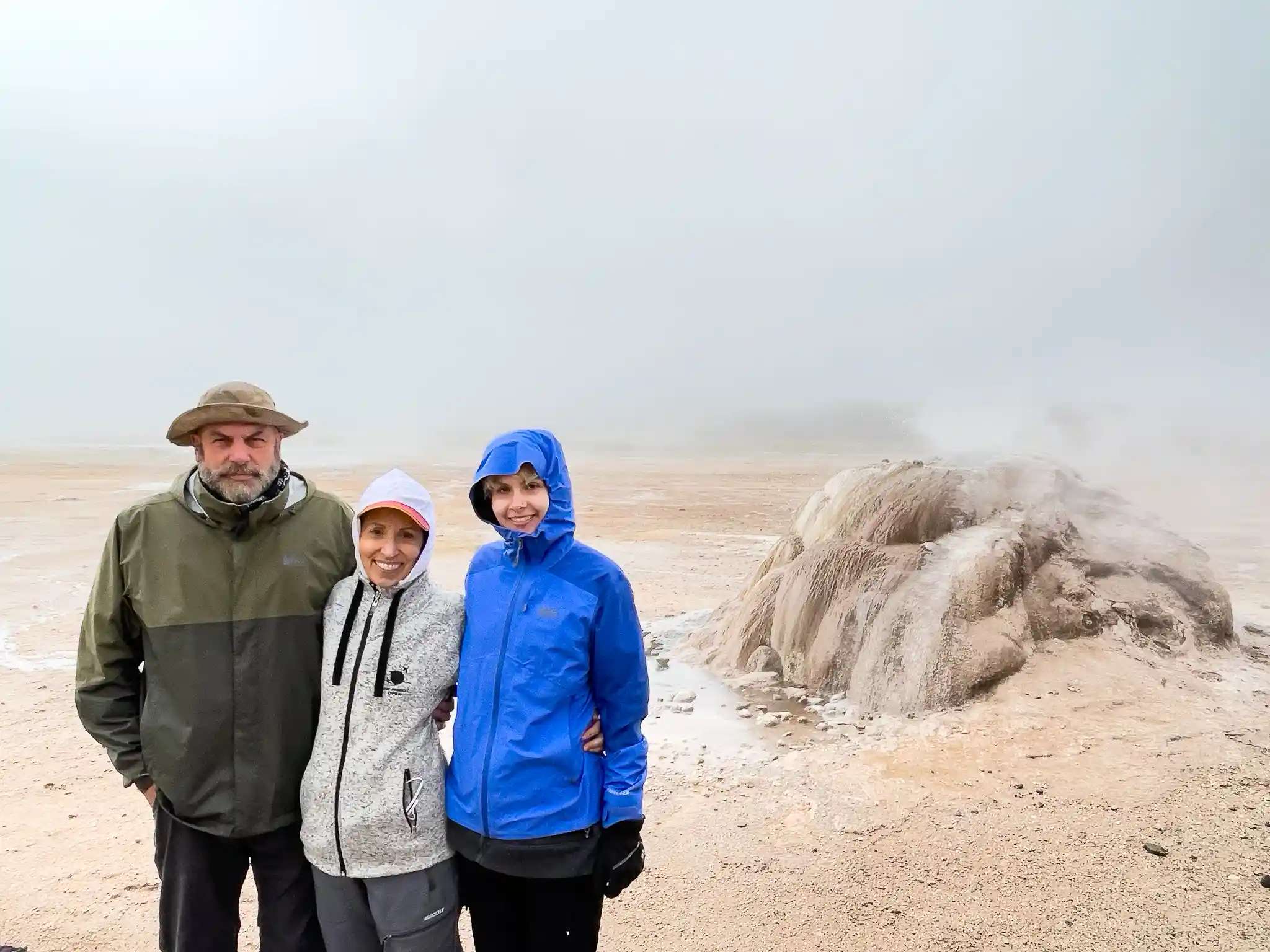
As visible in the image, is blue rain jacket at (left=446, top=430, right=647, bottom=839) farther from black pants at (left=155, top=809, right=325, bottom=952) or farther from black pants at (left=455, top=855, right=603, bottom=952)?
black pants at (left=155, top=809, right=325, bottom=952)

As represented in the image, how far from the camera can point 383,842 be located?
217 centimetres

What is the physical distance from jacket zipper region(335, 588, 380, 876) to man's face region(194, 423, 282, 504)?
53cm

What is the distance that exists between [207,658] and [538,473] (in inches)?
45.4

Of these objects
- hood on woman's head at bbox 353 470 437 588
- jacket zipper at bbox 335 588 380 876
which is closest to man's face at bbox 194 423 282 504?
hood on woman's head at bbox 353 470 437 588

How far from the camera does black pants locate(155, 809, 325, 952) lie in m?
2.41

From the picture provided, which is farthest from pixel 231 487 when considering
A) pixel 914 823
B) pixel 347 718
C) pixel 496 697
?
pixel 914 823

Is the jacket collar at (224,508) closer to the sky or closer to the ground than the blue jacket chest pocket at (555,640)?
A: closer to the sky

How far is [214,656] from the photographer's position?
2.30m

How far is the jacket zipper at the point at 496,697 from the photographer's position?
7.22ft

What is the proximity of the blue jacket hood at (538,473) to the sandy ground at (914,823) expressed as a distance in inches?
94.9

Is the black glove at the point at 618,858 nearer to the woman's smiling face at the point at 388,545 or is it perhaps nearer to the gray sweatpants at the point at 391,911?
the gray sweatpants at the point at 391,911

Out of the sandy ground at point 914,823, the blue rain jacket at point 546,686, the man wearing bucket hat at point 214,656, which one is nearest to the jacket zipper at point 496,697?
the blue rain jacket at point 546,686

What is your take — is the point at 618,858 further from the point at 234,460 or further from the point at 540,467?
→ the point at 234,460

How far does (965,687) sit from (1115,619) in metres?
1.87
